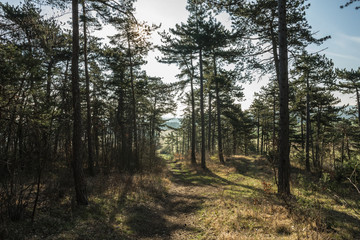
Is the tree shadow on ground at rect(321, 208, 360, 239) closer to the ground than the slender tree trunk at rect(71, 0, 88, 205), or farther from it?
closer to the ground

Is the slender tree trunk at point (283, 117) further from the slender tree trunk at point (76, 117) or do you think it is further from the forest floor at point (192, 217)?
the slender tree trunk at point (76, 117)

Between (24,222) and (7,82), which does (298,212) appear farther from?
(7,82)

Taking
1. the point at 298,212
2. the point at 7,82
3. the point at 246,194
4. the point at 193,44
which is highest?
the point at 193,44

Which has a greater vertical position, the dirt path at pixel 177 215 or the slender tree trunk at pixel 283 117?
the slender tree trunk at pixel 283 117

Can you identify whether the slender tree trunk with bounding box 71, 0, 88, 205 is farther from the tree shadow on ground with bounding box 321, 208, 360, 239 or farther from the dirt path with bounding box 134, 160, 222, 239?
the tree shadow on ground with bounding box 321, 208, 360, 239

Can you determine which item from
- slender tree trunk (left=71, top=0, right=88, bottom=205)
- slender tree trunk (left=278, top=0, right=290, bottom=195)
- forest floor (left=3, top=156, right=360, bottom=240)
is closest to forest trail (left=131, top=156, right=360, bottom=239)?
forest floor (left=3, top=156, right=360, bottom=240)

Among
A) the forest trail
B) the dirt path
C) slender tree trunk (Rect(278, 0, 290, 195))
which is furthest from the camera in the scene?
slender tree trunk (Rect(278, 0, 290, 195))

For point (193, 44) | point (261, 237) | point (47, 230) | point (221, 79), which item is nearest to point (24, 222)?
point (47, 230)

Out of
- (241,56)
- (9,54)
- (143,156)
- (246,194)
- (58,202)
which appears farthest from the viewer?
(143,156)

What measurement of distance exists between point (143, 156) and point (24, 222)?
11.2 meters

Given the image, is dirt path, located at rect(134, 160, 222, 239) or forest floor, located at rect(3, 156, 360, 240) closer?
forest floor, located at rect(3, 156, 360, 240)

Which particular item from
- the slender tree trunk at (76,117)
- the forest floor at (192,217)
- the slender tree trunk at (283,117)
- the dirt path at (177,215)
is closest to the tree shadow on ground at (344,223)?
the forest floor at (192,217)

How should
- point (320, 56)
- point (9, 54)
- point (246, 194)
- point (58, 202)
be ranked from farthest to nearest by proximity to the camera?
point (320, 56) → point (246, 194) → point (58, 202) → point (9, 54)

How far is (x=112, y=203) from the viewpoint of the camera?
7.36m
